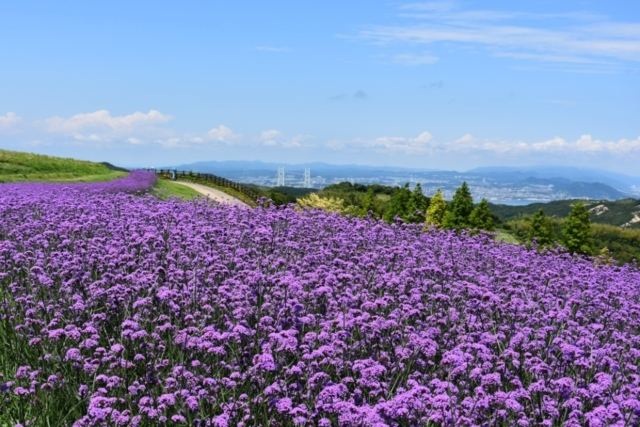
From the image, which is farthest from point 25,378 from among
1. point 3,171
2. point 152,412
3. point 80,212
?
point 3,171

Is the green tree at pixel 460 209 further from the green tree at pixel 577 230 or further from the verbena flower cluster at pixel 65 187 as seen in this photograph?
the verbena flower cluster at pixel 65 187

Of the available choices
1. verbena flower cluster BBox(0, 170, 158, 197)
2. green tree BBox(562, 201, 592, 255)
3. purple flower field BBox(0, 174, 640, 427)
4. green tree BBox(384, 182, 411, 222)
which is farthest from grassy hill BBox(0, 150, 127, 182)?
purple flower field BBox(0, 174, 640, 427)

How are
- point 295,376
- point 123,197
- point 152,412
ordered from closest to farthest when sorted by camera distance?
1. point 152,412
2. point 295,376
3. point 123,197

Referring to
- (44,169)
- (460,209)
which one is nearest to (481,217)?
(460,209)

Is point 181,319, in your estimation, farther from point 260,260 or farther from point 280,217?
point 280,217

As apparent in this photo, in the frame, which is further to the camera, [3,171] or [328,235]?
[3,171]

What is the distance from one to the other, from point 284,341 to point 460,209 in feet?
73.5

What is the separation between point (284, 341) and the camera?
199 inches

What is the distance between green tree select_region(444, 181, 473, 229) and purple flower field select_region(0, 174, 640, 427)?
53.9 ft

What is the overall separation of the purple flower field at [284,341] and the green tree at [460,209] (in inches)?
647

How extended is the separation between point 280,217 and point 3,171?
1597 inches

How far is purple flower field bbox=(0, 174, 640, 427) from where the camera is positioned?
4836 millimetres

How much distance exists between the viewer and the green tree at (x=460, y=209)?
2633 centimetres

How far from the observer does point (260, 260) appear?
8.30 m
